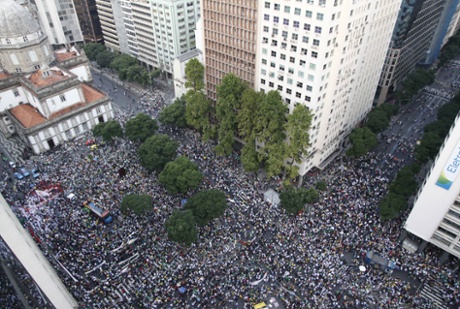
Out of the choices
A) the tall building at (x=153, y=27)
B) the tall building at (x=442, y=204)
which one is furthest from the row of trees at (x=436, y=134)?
the tall building at (x=153, y=27)

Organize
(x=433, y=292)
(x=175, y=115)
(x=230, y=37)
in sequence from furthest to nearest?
(x=175, y=115) < (x=230, y=37) < (x=433, y=292)

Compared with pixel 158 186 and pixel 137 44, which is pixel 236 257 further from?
pixel 137 44

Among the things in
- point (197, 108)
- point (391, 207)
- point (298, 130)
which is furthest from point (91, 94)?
point (391, 207)

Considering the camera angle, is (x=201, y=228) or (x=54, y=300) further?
(x=201, y=228)

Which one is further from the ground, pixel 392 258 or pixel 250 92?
pixel 250 92

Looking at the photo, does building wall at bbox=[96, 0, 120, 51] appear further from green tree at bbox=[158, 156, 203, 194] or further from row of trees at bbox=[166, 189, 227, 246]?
row of trees at bbox=[166, 189, 227, 246]

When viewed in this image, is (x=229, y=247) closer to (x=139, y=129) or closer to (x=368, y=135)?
(x=139, y=129)

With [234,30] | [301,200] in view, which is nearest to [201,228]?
[301,200]
